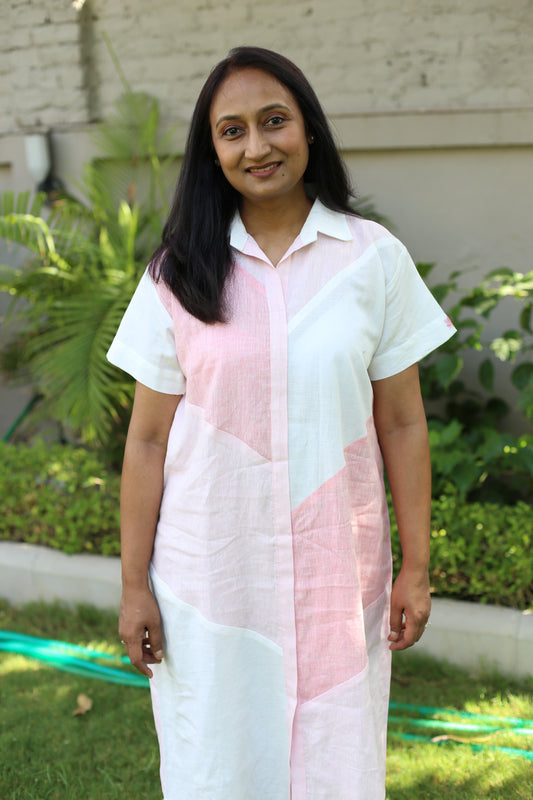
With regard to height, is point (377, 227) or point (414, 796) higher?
point (377, 227)

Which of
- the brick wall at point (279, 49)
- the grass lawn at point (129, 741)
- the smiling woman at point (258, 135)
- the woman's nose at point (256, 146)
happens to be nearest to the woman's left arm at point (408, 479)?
the smiling woman at point (258, 135)

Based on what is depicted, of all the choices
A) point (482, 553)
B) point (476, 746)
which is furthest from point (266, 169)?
point (482, 553)

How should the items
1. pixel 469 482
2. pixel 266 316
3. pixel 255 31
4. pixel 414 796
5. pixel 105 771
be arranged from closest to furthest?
pixel 266 316, pixel 414 796, pixel 105 771, pixel 469 482, pixel 255 31

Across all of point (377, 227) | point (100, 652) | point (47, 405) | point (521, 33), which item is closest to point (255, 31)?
point (521, 33)

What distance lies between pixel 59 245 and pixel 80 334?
693 mm

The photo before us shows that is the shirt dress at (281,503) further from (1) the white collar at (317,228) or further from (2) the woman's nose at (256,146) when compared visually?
(2) the woman's nose at (256,146)

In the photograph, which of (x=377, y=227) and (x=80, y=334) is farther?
(x=80, y=334)

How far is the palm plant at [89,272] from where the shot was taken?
11.9 ft

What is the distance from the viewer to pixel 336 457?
1.58 m

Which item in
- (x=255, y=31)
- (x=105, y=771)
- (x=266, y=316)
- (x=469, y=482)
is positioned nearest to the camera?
(x=266, y=316)

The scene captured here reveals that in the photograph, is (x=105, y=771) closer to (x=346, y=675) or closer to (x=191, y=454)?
(x=346, y=675)

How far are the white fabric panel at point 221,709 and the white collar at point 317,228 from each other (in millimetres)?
765

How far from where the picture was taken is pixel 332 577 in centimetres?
161

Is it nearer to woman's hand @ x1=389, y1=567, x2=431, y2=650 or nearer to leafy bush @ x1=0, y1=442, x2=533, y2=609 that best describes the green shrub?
leafy bush @ x1=0, y1=442, x2=533, y2=609
